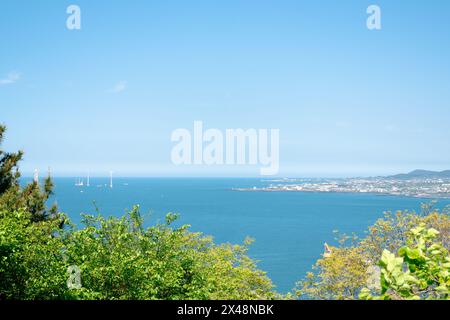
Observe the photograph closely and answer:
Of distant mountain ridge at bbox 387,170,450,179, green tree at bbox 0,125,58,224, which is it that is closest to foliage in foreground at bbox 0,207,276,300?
green tree at bbox 0,125,58,224

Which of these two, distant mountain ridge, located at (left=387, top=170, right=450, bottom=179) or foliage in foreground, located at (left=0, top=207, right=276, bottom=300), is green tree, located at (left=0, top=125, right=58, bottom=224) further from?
distant mountain ridge, located at (left=387, top=170, right=450, bottom=179)

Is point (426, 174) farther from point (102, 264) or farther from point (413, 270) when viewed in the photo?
point (413, 270)

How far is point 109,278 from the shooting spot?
9133 millimetres

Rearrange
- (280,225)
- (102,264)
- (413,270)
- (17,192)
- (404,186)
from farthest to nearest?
1. (404,186)
2. (280,225)
3. (17,192)
4. (102,264)
5. (413,270)

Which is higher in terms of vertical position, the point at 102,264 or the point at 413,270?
the point at 413,270

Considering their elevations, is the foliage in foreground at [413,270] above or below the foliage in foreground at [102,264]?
above

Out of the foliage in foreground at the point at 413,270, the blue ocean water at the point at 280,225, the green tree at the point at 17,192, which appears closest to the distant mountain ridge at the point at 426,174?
the blue ocean water at the point at 280,225

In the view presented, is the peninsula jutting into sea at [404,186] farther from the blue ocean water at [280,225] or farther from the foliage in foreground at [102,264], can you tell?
the foliage in foreground at [102,264]

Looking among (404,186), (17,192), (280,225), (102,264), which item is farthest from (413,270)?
(404,186)

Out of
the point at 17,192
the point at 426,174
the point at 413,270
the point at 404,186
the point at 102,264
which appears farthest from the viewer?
the point at 404,186
